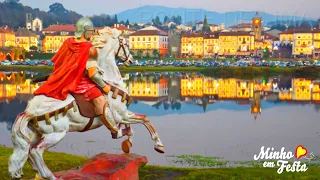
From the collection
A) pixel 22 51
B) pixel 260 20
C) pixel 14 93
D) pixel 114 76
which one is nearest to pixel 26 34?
pixel 22 51

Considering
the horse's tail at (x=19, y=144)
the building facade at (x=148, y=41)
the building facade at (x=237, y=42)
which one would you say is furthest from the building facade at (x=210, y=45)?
the horse's tail at (x=19, y=144)

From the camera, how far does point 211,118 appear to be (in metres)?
19.8

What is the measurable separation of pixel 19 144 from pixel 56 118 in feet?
1.71

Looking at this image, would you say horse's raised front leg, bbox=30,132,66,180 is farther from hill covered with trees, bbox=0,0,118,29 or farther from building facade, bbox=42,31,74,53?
hill covered with trees, bbox=0,0,118,29

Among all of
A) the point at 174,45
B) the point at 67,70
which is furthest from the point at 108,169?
the point at 174,45

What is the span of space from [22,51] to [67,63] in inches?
2823

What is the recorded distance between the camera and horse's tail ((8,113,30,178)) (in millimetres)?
5504

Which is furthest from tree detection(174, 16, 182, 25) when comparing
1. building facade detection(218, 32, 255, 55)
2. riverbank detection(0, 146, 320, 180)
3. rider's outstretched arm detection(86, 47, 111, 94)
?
rider's outstretched arm detection(86, 47, 111, 94)

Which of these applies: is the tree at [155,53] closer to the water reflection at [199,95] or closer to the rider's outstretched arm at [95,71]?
the water reflection at [199,95]

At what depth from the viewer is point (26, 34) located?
93.9m

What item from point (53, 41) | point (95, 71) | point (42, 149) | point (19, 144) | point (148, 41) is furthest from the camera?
point (53, 41)

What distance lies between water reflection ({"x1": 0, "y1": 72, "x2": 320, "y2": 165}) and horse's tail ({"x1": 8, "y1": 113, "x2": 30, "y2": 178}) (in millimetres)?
5898

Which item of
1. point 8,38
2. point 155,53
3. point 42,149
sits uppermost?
point 8,38

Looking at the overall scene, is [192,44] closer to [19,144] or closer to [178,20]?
[178,20]
